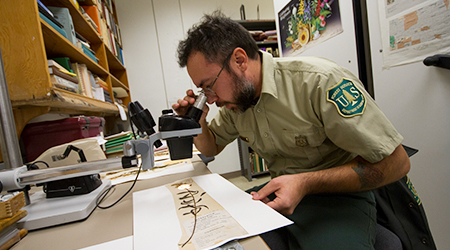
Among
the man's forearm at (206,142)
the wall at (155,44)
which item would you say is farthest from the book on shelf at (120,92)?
the man's forearm at (206,142)

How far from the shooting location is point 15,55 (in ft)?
2.69

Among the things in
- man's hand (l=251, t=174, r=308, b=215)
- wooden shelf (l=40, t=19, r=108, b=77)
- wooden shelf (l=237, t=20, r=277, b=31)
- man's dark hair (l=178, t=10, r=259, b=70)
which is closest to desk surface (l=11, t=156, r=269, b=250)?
man's hand (l=251, t=174, r=308, b=215)

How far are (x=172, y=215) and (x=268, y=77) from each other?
0.62 meters

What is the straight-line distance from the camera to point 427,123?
97cm

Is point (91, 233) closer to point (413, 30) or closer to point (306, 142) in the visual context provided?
point (306, 142)

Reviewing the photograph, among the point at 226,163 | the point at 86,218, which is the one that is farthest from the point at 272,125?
the point at 226,163

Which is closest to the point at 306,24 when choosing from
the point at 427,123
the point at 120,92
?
the point at 427,123

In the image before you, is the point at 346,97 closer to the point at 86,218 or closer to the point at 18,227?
the point at 86,218

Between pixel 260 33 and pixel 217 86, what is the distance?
7.86 ft

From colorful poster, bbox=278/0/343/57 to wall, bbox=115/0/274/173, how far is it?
4.92ft

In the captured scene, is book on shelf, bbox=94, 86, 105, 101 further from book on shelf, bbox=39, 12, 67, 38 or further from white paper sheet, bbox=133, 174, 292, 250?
white paper sheet, bbox=133, 174, 292, 250

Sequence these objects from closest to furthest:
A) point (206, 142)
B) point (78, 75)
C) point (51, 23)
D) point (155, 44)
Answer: point (51, 23)
point (206, 142)
point (78, 75)
point (155, 44)

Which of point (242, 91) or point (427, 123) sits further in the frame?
point (427, 123)

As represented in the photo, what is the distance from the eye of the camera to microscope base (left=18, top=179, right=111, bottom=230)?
0.52 m
